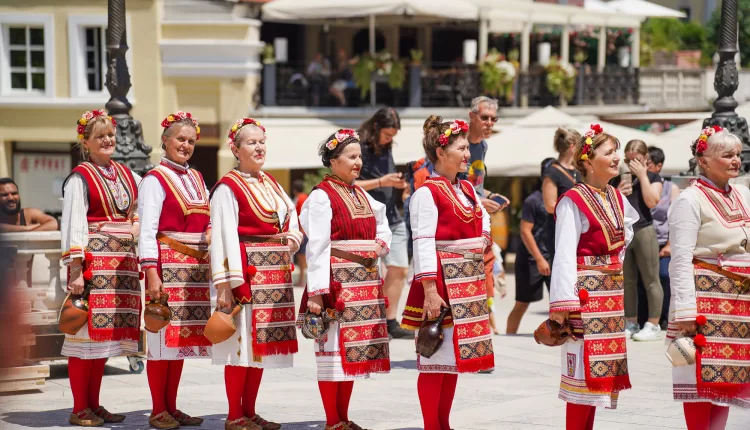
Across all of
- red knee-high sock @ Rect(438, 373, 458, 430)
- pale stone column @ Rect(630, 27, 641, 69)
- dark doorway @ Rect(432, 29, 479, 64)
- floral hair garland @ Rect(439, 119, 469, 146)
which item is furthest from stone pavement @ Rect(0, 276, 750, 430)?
pale stone column @ Rect(630, 27, 641, 69)

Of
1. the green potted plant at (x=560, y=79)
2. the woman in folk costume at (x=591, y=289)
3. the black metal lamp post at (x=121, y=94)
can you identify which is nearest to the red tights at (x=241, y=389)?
the woman in folk costume at (x=591, y=289)

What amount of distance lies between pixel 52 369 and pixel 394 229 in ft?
9.85

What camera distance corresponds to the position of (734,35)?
11516mm

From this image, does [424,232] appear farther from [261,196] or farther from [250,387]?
[250,387]

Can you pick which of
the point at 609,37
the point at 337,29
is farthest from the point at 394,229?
the point at 609,37

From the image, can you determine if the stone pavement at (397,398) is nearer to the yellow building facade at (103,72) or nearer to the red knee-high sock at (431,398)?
the red knee-high sock at (431,398)

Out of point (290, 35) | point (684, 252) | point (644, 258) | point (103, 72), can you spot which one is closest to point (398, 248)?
point (644, 258)

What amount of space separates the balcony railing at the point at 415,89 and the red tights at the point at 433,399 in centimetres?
1921

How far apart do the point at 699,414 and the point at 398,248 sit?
14.1 feet

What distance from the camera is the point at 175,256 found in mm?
8016

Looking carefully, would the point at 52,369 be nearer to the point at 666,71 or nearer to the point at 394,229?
the point at 394,229

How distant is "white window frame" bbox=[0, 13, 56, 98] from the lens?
25703mm

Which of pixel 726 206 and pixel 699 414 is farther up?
pixel 726 206

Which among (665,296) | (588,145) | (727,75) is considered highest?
(727,75)
